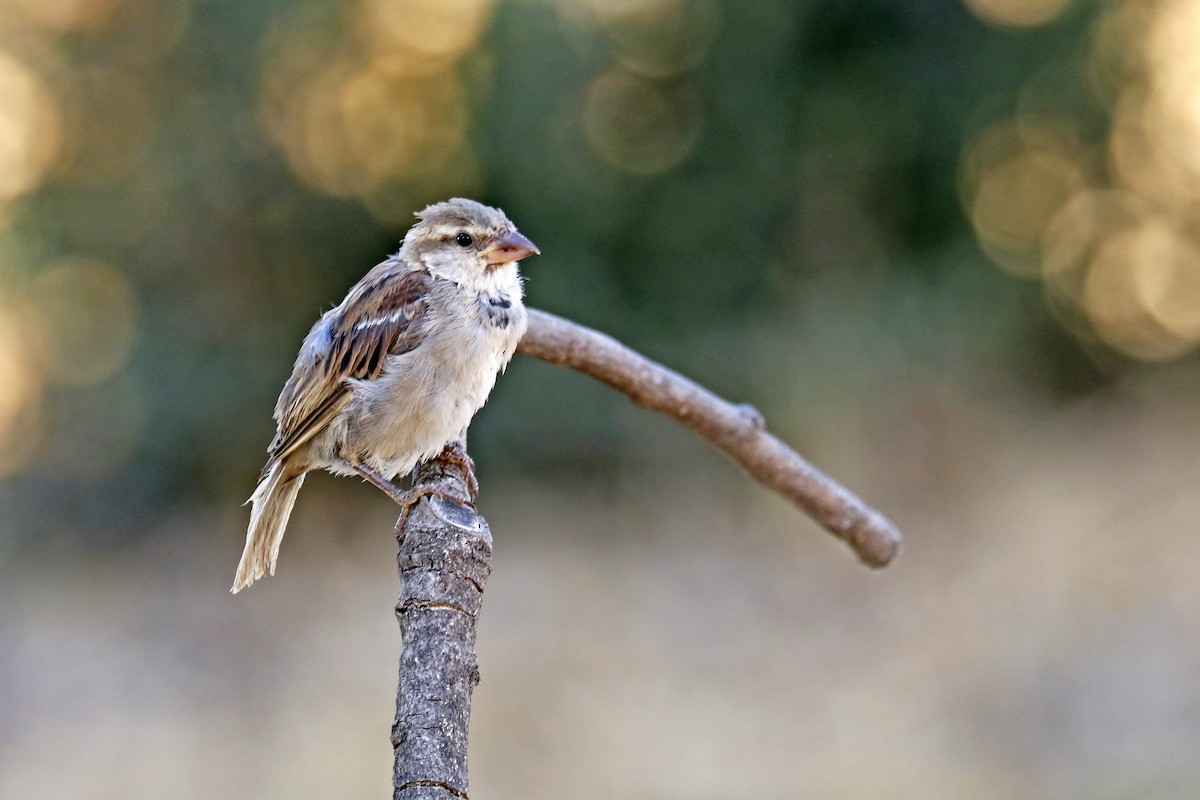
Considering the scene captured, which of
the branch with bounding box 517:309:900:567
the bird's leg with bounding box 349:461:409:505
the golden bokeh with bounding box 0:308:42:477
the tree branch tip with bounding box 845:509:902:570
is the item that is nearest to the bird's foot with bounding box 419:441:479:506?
the bird's leg with bounding box 349:461:409:505

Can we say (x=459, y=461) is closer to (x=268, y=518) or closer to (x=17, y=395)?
(x=268, y=518)

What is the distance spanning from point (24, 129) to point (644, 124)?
442 cm

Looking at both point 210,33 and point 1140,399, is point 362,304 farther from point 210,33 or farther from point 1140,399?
point 1140,399

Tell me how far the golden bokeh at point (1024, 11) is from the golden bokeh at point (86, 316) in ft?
21.6

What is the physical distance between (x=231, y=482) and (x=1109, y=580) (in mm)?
6171

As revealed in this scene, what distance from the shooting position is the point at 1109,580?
766 centimetres

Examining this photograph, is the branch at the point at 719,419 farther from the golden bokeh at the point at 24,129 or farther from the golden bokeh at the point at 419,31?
the golden bokeh at the point at 24,129

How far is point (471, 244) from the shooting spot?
139 inches

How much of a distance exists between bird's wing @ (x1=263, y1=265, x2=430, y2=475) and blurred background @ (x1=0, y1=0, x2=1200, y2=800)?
468 cm

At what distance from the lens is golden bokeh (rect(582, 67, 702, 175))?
29.4ft

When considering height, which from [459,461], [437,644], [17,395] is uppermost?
[17,395]

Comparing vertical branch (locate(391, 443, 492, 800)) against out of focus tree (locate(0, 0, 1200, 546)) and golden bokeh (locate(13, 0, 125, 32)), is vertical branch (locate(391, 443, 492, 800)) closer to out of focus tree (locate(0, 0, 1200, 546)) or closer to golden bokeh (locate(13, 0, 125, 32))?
out of focus tree (locate(0, 0, 1200, 546))

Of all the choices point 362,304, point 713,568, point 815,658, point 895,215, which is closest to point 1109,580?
point 815,658

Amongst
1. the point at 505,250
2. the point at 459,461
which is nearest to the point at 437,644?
the point at 459,461
